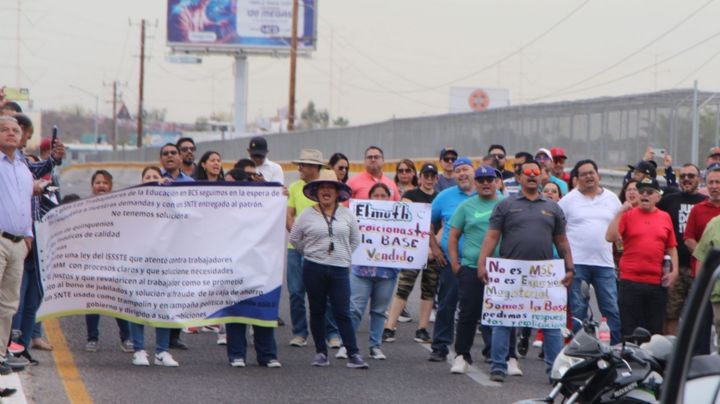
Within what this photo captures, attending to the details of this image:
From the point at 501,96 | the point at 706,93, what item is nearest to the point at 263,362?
the point at 706,93

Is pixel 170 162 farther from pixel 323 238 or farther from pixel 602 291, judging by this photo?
pixel 602 291

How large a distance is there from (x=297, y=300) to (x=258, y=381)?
2.56 m

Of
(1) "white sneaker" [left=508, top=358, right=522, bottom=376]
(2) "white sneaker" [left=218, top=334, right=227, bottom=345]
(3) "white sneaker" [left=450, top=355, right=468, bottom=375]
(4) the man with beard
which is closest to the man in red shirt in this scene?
(4) the man with beard

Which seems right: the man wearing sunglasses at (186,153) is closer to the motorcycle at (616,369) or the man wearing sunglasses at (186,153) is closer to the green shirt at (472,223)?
the green shirt at (472,223)

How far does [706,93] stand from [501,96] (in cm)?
11113

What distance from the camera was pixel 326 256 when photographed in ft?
40.9

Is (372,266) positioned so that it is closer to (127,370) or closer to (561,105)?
(127,370)

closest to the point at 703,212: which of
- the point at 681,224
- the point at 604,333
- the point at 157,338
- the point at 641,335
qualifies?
the point at 681,224

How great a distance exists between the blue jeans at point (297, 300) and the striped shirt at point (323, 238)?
4.95 feet

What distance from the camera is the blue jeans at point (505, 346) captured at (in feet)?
39.1

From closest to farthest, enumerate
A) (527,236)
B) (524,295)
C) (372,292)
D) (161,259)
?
(527,236), (524,295), (161,259), (372,292)

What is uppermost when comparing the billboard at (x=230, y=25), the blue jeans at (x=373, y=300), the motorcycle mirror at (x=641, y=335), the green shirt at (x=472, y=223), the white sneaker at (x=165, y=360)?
the billboard at (x=230, y=25)

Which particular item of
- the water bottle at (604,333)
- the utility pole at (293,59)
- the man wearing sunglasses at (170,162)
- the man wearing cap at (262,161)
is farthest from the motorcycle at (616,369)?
the utility pole at (293,59)

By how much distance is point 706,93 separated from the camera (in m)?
25.3
